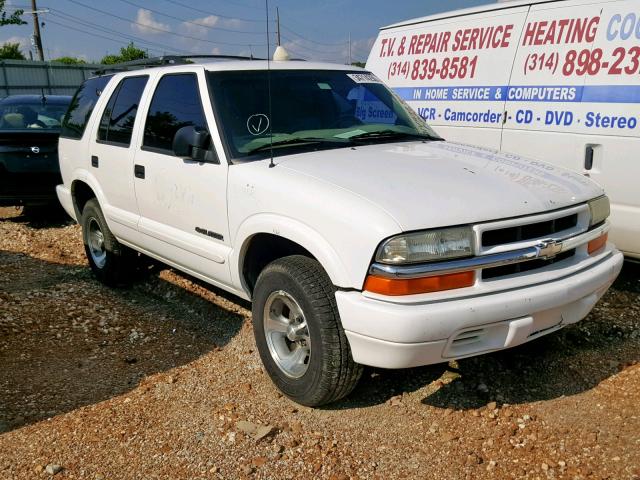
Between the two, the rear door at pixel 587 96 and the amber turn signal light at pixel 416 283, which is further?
the rear door at pixel 587 96

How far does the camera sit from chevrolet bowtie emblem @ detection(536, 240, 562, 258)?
2.90m

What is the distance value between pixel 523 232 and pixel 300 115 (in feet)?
5.50

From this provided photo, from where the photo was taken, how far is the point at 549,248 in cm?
293

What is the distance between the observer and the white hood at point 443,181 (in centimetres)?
280

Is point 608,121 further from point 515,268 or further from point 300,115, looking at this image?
point 300,115

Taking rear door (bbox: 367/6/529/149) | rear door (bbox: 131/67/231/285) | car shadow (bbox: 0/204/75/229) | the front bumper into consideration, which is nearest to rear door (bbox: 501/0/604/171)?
rear door (bbox: 367/6/529/149)

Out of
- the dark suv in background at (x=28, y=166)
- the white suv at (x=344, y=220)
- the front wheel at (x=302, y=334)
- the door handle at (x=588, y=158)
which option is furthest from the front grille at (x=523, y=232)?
the dark suv in background at (x=28, y=166)

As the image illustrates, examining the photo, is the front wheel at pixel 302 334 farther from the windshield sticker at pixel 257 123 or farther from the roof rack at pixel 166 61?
the roof rack at pixel 166 61

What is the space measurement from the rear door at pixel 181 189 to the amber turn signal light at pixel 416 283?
1251mm

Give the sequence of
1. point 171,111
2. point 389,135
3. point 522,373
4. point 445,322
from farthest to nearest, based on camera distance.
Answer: point 171,111 → point 389,135 → point 522,373 → point 445,322

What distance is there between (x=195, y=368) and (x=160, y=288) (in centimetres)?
175

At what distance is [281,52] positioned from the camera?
15.3 ft

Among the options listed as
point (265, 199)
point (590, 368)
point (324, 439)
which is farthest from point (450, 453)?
point (265, 199)

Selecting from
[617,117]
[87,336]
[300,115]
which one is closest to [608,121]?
[617,117]
